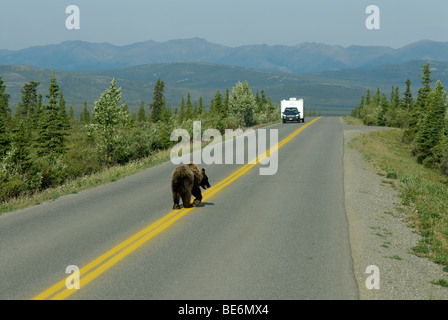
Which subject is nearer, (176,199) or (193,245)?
(193,245)

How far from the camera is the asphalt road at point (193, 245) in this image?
572cm

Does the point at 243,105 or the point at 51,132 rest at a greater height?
the point at 243,105

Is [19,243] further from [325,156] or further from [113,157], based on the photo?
[113,157]

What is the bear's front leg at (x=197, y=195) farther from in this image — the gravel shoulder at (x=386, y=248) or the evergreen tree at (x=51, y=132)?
the evergreen tree at (x=51, y=132)

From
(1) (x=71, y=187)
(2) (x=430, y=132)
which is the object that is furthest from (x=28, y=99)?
(1) (x=71, y=187)

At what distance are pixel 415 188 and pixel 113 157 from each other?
1975 cm

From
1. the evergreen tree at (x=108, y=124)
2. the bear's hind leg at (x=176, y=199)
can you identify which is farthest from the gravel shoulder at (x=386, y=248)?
the evergreen tree at (x=108, y=124)

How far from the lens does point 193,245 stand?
7.62 metres

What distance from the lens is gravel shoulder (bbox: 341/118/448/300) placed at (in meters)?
5.91

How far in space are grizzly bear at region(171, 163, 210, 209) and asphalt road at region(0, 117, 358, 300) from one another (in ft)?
1.39

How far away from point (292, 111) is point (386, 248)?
48.1 meters

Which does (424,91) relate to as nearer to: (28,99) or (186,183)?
(186,183)

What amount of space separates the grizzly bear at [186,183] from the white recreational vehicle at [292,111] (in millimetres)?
45304
